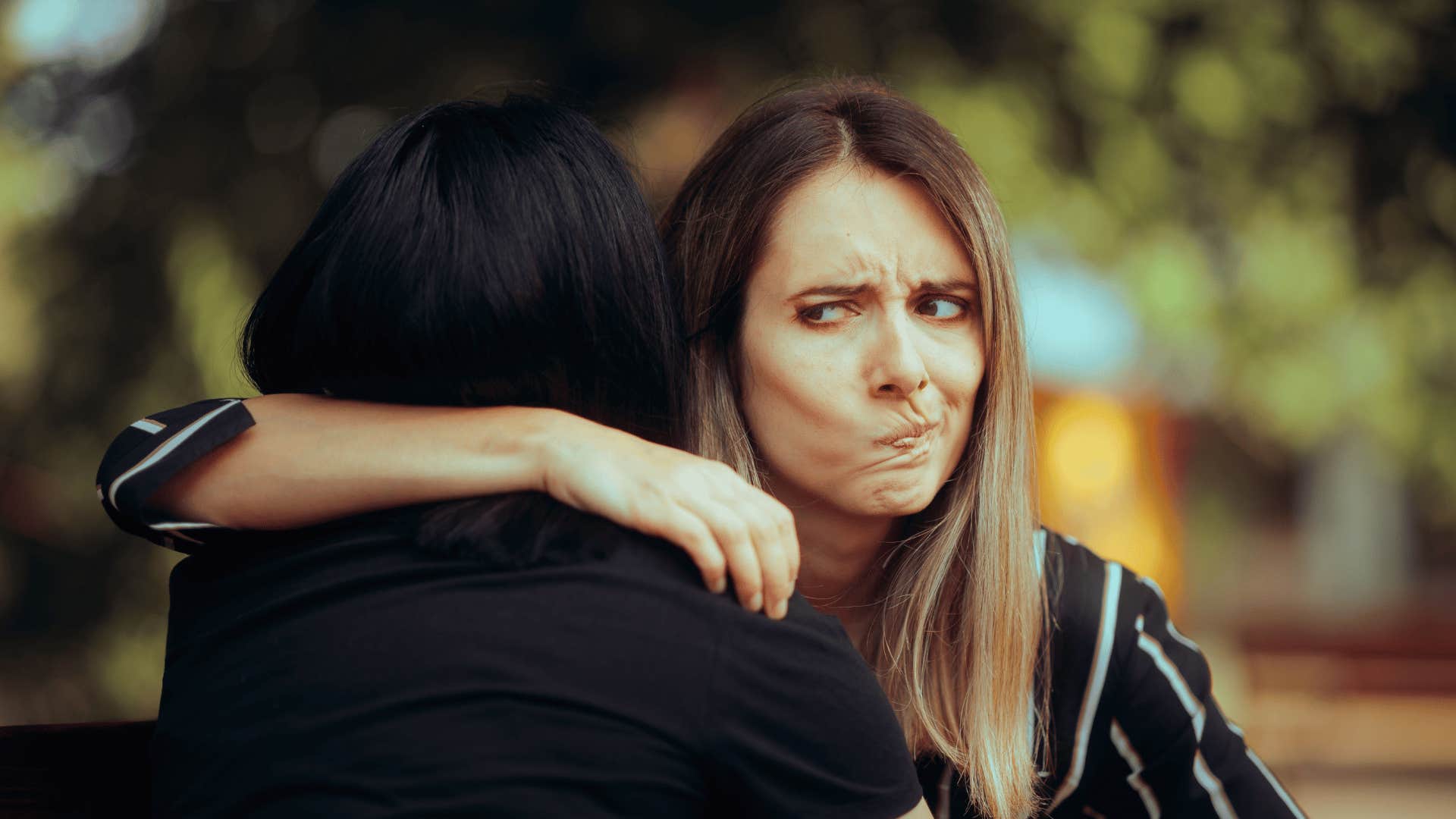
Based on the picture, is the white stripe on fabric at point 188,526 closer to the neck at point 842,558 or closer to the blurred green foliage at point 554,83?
the neck at point 842,558

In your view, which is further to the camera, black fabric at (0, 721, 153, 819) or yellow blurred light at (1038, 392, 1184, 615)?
yellow blurred light at (1038, 392, 1184, 615)

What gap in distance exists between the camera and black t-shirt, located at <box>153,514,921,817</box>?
4.12 feet

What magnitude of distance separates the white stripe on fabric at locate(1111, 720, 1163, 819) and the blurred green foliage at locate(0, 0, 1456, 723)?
2320mm

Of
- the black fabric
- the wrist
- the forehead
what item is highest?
the forehead

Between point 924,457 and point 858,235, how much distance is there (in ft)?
1.10

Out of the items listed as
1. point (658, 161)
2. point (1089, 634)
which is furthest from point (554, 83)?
point (1089, 634)

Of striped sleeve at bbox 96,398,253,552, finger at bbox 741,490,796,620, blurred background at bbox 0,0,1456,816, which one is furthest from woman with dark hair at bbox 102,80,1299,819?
blurred background at bbox 0,0,1456,816

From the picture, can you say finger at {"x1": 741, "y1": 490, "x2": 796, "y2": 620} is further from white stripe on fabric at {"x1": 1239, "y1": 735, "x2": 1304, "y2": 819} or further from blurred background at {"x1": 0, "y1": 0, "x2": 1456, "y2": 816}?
blurred background at {"x1": 0, "y1": 0, "x2": 1456, "y2": 816}

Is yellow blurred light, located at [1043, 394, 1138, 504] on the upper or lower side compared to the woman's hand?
lower

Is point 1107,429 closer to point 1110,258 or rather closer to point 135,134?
point 1110,258

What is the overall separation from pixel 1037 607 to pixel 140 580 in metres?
3.34

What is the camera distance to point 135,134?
13.8 ft

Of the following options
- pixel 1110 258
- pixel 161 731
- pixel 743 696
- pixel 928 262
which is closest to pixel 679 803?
pixel 743 696

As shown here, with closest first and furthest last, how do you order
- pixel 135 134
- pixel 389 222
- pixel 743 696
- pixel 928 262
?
pixel 743 696 < pixel 389 222 < pixel 928 262 < pixel 135 134
